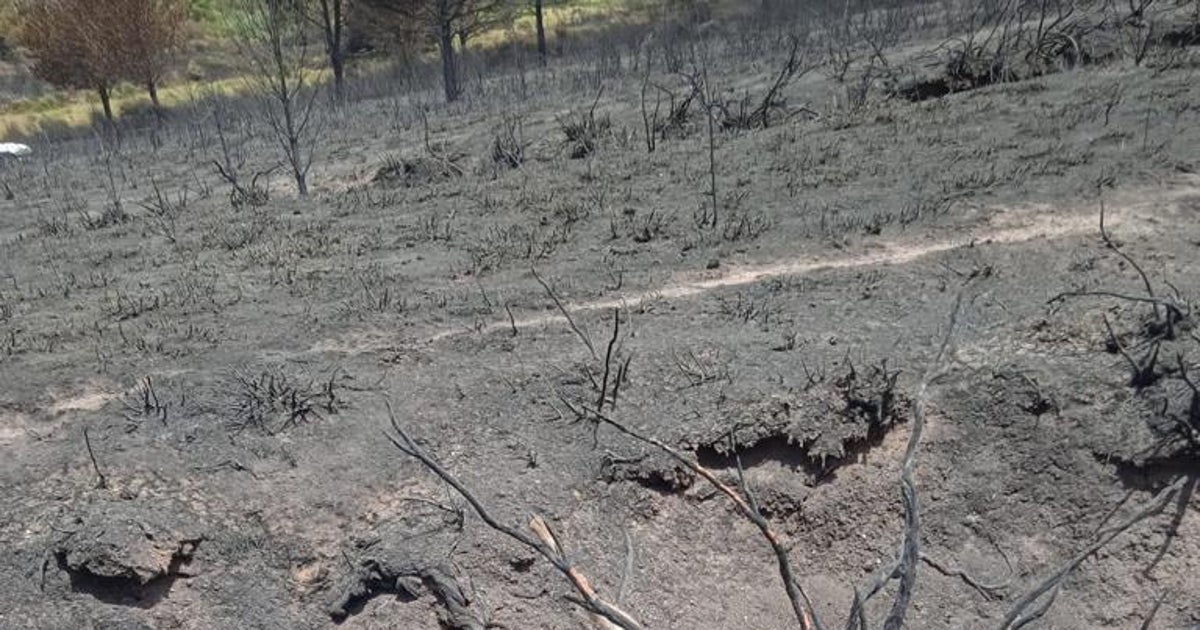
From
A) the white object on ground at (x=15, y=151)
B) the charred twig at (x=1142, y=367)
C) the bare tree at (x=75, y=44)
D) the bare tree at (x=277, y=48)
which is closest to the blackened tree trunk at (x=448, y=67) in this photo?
the bare tree at (x=277, y=48)

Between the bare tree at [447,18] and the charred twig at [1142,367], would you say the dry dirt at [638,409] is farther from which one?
the bare tree at [447,18]

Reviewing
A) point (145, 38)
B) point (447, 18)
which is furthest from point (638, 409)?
point (145, 38)

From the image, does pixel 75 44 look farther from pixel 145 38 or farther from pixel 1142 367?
pixel 1142 367

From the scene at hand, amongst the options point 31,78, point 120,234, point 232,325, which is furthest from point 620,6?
point 232,325

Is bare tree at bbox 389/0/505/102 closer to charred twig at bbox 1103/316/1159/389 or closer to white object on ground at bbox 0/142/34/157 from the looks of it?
white object on ground at bbox 0/142/34/157

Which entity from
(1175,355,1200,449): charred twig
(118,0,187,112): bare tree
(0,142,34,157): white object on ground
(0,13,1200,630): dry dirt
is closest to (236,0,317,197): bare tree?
(0,13,1200,630): dry dirt

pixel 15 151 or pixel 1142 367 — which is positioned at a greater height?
pixel 1142 367

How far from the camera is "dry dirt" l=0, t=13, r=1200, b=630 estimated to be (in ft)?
12.1

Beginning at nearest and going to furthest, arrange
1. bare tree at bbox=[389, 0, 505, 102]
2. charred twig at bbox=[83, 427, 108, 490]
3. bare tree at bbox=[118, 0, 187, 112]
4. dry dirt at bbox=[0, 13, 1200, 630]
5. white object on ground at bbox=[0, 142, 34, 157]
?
1. dry dirt at bbox=[0, 13, 1200, 630]
2. charred twig at bbox=[83, 427, 108, 490]
3. bare tree at bbox=[389, 0, 505, 102]
4. white object on ground at bbox=[0, 142, 34, 157]
5. bare tree at bbox=[118, 0, 187, 112]

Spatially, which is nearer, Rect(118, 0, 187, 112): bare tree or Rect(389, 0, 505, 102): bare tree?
Rect(389, 0, 505, 102): bare tree

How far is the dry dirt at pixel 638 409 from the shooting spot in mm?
3695

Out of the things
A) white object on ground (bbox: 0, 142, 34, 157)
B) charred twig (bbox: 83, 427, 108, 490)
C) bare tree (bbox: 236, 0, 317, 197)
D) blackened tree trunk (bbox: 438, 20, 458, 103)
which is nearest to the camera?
charred twig (bbox: 83, 427, 108, 490)

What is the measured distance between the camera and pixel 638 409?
4.23 m

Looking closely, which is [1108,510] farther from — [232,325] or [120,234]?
[120,234]
